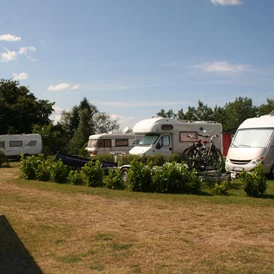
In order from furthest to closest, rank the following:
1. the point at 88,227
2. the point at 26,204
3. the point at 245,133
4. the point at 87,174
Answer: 1. the point at 245,133
2. the point at 87,174
3. the point at 26,204
4. the point at 88,227

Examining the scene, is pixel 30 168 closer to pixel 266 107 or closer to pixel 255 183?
pixel 255 183

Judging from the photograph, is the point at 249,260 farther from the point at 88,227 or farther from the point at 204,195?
the point at 204,195

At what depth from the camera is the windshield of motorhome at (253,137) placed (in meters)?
12.6

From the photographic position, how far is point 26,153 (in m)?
29.6

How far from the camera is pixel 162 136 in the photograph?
1914 cm

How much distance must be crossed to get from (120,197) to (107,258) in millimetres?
4602

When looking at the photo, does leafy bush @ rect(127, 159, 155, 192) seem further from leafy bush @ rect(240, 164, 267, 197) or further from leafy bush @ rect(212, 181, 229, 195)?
leafy bush @ rect(240, 164, 267, 197)

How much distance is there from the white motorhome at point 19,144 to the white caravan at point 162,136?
1327 cm

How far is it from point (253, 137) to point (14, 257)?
10.3 meters

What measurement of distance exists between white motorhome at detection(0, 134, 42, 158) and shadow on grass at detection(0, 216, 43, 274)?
24.5m

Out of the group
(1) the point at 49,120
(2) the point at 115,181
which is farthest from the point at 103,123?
(2) the point at 115,181

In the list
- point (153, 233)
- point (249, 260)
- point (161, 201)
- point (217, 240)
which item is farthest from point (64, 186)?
point (249, 260)

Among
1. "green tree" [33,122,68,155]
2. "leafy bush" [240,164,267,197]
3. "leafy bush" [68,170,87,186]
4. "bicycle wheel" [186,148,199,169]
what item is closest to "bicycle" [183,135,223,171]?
"bicycle wheel" [186,148,199,169]

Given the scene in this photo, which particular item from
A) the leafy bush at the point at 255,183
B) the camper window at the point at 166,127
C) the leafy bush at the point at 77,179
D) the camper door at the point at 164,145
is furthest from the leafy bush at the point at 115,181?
the camper window at the point at 166,127
